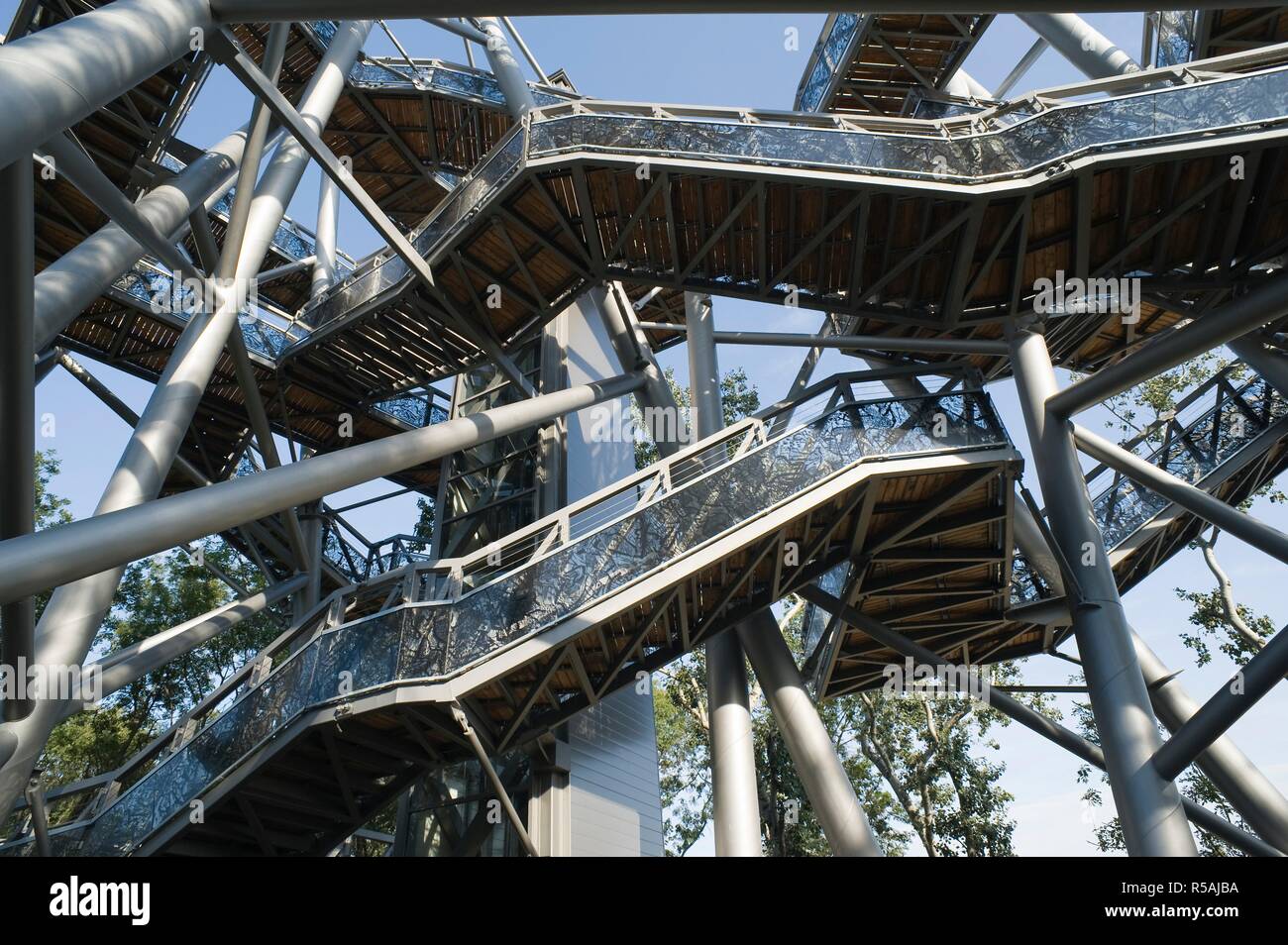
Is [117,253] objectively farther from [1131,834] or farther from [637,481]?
[1131,834]

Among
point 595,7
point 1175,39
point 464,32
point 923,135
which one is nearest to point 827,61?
point 1175,39

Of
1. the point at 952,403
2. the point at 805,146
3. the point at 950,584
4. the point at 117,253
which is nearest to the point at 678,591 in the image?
the point at 952,403

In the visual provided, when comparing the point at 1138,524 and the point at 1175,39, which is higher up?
the point at 1175,39

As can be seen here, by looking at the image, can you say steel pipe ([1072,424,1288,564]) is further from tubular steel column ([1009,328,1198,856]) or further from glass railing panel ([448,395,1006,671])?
glass railing panel ([448,395,1006,671])

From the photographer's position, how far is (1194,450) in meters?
14.7

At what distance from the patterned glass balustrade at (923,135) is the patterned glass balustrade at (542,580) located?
301 cm

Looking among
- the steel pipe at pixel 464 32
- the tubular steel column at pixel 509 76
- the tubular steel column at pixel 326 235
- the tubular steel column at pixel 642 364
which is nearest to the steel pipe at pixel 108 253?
the tubular steel column at pixel 642 364

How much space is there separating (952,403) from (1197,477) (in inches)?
230

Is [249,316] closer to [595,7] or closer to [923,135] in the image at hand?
[923,135]

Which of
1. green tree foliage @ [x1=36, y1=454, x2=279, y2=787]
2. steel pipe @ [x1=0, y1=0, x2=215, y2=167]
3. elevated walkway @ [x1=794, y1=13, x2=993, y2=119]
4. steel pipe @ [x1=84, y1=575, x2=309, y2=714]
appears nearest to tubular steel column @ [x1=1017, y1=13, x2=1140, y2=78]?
elevated walkway @ [x1=794, y1=13, x2=993, y2=119]

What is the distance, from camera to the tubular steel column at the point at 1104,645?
9.30 metres

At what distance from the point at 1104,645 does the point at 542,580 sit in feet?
21.4

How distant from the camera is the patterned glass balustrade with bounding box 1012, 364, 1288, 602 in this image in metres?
14.2

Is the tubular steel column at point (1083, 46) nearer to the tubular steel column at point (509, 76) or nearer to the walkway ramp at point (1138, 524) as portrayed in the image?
the walkway ramp at point (1138, 524)
